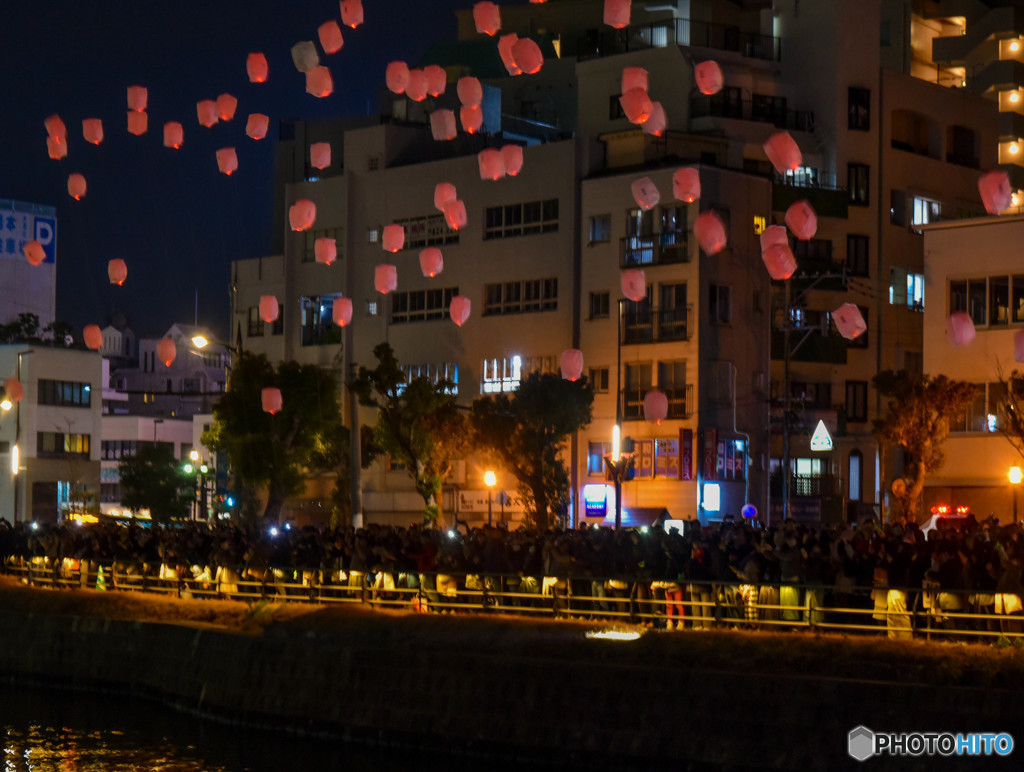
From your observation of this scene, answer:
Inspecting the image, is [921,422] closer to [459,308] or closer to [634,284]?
[634,284]

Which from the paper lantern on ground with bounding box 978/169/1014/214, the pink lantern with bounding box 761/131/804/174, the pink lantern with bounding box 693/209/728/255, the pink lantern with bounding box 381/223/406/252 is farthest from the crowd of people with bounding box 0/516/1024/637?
the pink lantern with bounding box 381/223/406/252

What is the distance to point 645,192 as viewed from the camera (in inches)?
1984

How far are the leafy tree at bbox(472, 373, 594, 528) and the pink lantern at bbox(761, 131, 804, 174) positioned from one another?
34.9ft

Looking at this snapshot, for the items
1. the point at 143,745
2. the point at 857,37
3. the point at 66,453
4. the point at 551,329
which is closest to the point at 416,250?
the point at 551,329

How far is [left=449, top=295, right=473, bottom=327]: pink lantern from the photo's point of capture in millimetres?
54312

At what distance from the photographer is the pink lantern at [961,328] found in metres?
40.1

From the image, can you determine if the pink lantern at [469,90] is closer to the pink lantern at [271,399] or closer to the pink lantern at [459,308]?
the pink lantern at [459,308]

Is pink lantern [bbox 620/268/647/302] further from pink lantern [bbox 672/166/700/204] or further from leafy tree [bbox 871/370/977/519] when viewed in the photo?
leafy tree [bbox 871/370/977/519]

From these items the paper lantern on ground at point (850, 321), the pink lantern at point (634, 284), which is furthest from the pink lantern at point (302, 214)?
the paper lantern on ground at point (850, 321)

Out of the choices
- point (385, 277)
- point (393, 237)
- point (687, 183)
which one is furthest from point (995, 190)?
point (385, 277)

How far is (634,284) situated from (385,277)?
37.9 feet

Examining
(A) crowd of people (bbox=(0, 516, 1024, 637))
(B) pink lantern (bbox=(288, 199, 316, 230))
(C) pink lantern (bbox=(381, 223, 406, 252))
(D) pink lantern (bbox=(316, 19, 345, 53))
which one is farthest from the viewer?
(B) pink lantern (bbox=(288, 199, 316, 230))

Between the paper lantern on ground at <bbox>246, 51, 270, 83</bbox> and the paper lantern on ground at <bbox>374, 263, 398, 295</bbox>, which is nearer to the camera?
the paper lantern on ground at <bbox>246, 51, 270, 83</bbox>

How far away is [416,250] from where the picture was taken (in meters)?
60.8
